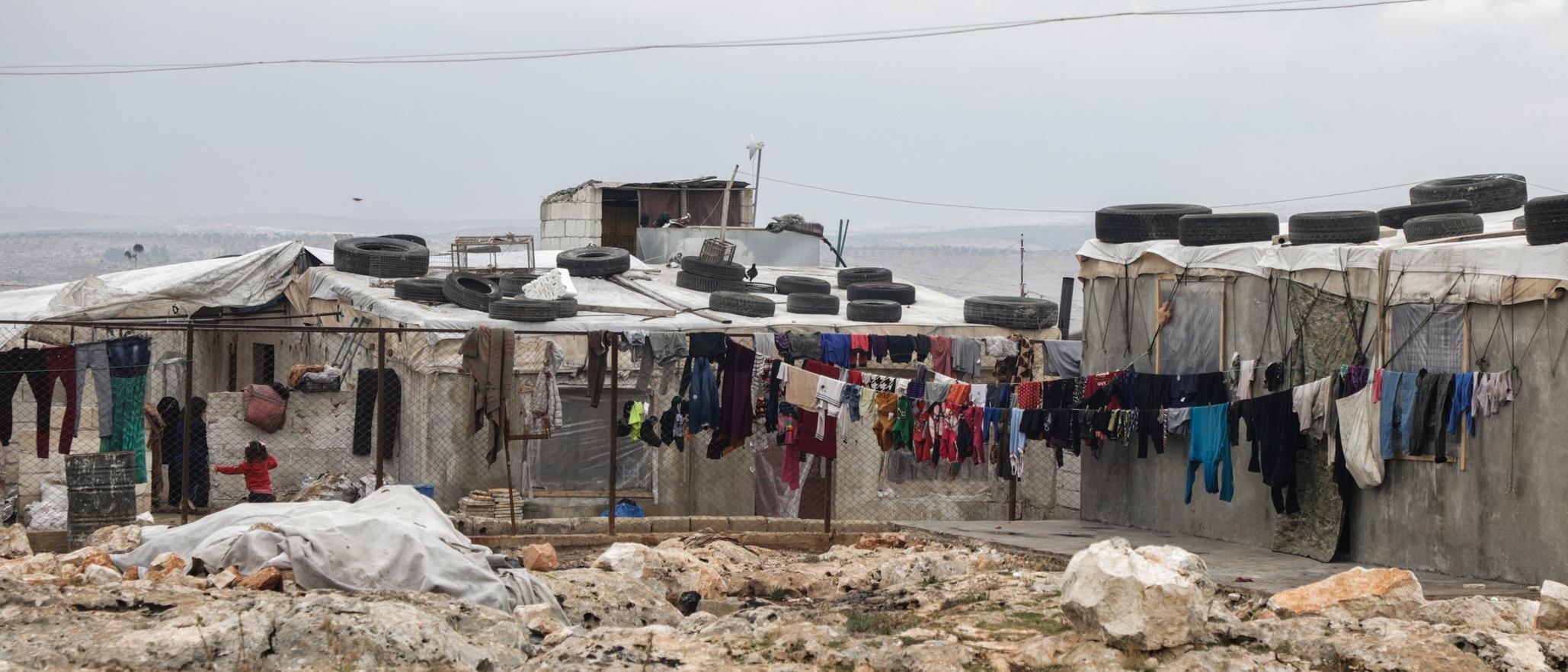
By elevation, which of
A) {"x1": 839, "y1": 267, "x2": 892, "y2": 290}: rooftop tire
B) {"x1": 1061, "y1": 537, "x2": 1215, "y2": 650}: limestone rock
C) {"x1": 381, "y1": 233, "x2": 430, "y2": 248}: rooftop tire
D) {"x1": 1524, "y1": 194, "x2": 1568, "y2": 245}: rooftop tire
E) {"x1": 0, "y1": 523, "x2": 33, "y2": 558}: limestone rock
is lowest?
{"x1": 0, "y1": 523, "x2": 33, "y2": 558}: limestone rock

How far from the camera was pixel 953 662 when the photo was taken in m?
8.98

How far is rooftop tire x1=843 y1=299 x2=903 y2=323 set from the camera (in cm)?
2231

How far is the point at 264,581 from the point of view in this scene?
11.1m

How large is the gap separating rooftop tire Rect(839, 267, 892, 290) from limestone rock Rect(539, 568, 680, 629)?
584 inches

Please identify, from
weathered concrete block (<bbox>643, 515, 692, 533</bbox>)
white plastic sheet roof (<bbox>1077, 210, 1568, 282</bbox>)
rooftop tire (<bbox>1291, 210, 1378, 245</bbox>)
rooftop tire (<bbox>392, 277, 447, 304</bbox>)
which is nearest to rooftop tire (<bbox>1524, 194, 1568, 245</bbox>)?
white plastic sheet roof (<bbox>1077, 210, 1568, 282</bbox>)

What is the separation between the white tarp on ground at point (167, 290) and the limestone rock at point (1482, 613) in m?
19.5

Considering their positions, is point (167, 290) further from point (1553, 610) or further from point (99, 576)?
point (1553, 610)

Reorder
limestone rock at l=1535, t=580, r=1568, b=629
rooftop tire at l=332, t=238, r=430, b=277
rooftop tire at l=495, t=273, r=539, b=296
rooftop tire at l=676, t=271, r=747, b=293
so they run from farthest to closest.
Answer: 1. rooftop tire at l=676, t=271, r=747, b=293
2. rooftop tire at l=332, t=238, r=430, b=277
3. rooftop tire at l=495, t=273, r=539, b=296
4. limestone rock at l=1535, t=580, r=1568, b=629

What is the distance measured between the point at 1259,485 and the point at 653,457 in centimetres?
793

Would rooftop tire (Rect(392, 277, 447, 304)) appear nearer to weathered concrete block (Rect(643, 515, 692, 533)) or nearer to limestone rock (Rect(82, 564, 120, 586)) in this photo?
weathered concrete block (Rect(643, 515, 692, 533))

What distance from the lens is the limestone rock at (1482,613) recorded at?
31.5ft

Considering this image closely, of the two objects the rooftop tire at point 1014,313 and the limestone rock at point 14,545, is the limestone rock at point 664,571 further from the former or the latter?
the rooftop tire at point 1014,313

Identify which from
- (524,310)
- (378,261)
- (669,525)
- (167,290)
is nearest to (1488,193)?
(669,525)

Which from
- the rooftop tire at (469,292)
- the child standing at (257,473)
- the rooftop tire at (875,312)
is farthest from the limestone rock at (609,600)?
the rooftop tire at (875,312)
